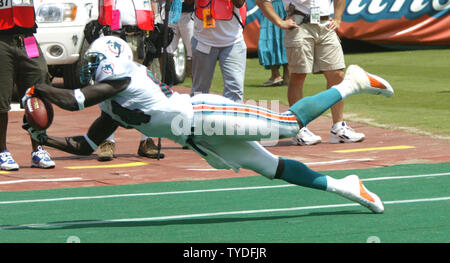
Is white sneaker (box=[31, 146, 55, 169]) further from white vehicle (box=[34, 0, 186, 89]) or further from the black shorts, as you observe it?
white vehicle (box=[34, 0, 186, 89])

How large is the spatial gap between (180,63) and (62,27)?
2.98m

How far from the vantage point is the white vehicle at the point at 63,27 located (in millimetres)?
15172

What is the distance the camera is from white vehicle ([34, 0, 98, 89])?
15.2 m

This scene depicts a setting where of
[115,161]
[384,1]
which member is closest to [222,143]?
[115,161]

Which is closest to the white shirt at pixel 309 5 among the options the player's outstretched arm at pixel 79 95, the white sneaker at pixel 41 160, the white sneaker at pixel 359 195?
the white sneaker at pixel 41 160

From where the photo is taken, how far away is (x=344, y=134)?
11.5 meters

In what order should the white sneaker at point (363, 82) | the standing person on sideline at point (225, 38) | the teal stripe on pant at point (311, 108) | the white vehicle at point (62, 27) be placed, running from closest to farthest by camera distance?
1. the teal stripe on pant at point (311, 108)
2. the white sneaker at point (363, 82)
3. the standing person on sideline at point (225, 38)
4. the white vehicle at point (62, 27)

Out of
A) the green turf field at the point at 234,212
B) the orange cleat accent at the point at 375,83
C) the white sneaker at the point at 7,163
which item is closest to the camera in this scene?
the green turf field at the point at 234,212

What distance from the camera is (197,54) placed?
1107 centimetres

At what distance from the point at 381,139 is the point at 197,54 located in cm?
241

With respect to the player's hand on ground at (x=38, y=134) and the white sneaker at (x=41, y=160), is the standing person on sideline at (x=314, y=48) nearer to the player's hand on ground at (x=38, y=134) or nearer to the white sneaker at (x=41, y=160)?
the white sneaker at (x=41, y=160)

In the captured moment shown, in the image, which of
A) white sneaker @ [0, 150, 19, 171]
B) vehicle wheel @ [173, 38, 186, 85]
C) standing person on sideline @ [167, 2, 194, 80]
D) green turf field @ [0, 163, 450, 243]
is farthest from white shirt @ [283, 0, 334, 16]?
vehicle wheel @ [173, 38, 186, 85]
